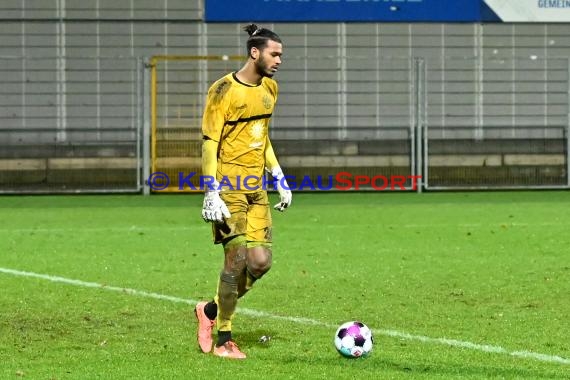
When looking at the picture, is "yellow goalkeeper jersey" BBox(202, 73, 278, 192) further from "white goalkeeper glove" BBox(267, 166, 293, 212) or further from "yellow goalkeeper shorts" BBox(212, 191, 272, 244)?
"white goalkeeper glove" BBox(267, 166, 293, 212)

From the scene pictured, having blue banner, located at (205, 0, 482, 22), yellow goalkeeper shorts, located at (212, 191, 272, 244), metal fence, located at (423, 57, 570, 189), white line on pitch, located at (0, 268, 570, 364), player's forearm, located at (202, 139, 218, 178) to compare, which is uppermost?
blue banner, located at (205, 0, 482, 22)

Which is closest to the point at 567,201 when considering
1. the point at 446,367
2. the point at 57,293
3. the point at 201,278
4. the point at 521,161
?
the point at 521,161

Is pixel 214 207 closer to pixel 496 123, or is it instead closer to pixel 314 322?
pixel 314 322

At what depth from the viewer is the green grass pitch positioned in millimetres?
7098

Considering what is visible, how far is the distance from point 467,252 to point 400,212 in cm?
583

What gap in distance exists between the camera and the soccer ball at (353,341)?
7.14m

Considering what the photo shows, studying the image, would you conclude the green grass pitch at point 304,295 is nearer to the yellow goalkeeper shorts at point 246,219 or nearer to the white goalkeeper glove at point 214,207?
the yellow goalkeeper shorts at point 246,219

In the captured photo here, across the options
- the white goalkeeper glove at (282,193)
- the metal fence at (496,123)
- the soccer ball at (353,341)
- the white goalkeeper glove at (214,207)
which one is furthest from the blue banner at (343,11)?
the soccer ball at (353,341)

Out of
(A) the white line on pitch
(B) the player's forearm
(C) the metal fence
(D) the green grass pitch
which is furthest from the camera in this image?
(C) the metal fence

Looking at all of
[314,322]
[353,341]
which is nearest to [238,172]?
[353,341]

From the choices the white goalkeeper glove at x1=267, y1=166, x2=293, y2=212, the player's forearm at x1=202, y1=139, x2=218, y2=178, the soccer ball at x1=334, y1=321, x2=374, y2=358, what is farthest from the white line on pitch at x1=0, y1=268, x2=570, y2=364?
the player's forearm at x1=202, y1=139, x2=218, y2=178

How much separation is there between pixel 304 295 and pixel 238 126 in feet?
9.66

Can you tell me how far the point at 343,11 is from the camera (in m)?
25.2

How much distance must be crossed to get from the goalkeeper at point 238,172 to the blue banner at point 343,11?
17489mm
